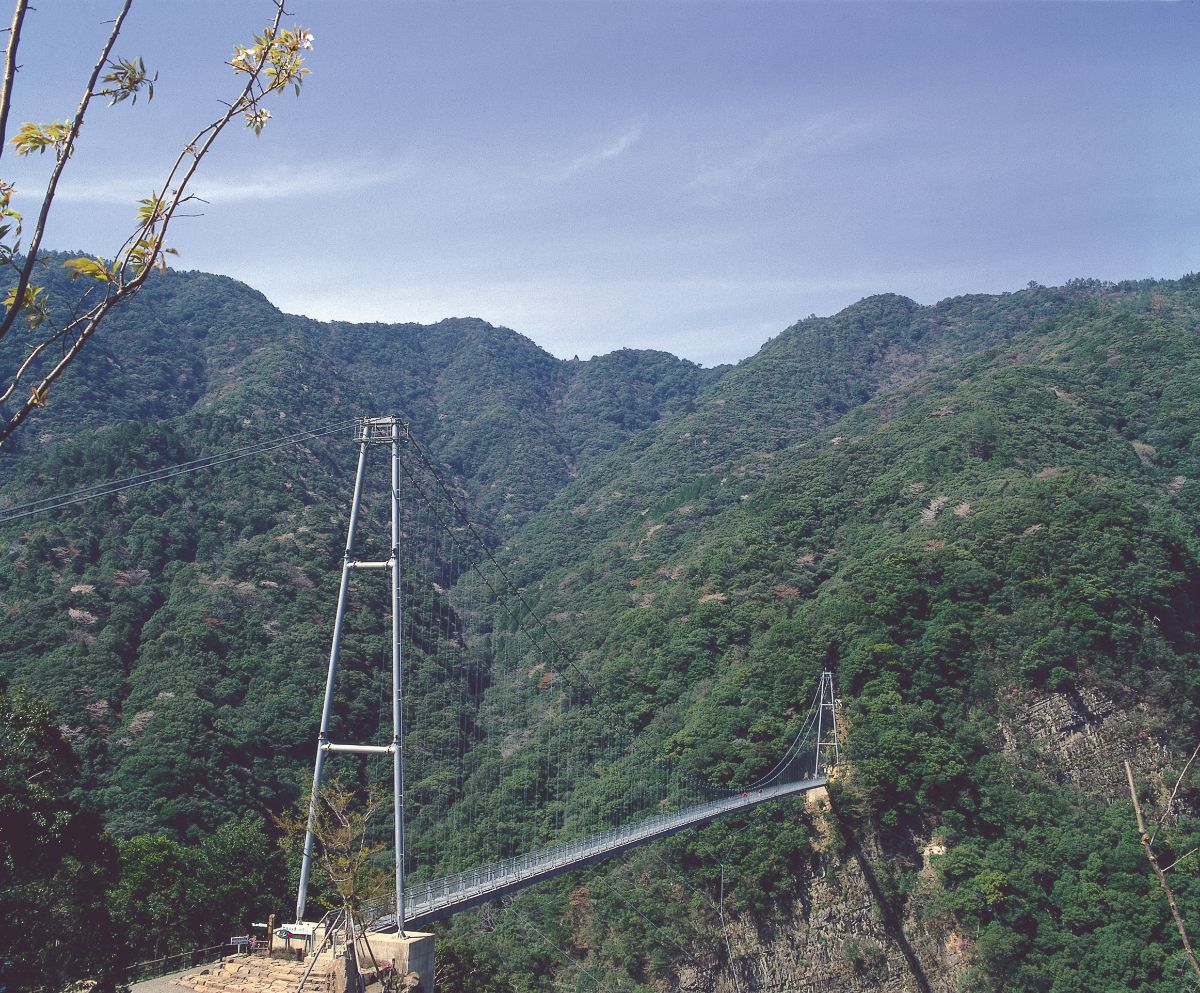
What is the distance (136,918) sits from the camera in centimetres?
1680

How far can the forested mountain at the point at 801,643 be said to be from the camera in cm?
2422

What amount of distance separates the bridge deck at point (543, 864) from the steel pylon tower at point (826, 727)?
0.52 m

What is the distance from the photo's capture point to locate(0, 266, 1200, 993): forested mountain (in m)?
24.2

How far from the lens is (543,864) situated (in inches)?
744

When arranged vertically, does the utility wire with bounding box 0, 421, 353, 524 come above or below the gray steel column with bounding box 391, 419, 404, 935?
above

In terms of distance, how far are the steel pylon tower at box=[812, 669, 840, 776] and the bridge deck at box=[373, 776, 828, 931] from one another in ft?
1.72

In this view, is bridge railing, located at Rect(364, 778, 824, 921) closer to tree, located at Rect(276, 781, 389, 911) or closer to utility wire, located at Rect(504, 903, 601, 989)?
tree, located at Rect(276, 781, 389, 911)

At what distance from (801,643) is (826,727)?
2763 millimetres

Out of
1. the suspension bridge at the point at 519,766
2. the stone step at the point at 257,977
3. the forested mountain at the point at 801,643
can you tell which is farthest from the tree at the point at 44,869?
the forested mountain at the point at 801,643

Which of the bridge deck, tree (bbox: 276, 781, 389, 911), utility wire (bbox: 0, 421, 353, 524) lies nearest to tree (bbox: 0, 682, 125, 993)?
tree (bbox: 276, 781, 389, 911)

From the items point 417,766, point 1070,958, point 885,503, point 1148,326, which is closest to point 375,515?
point 417,766

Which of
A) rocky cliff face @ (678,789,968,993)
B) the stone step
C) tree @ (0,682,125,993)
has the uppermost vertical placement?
tree @ (0,682,125,993)

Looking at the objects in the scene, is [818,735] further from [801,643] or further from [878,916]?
[878,916]

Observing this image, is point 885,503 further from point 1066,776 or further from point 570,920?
point 570,920
